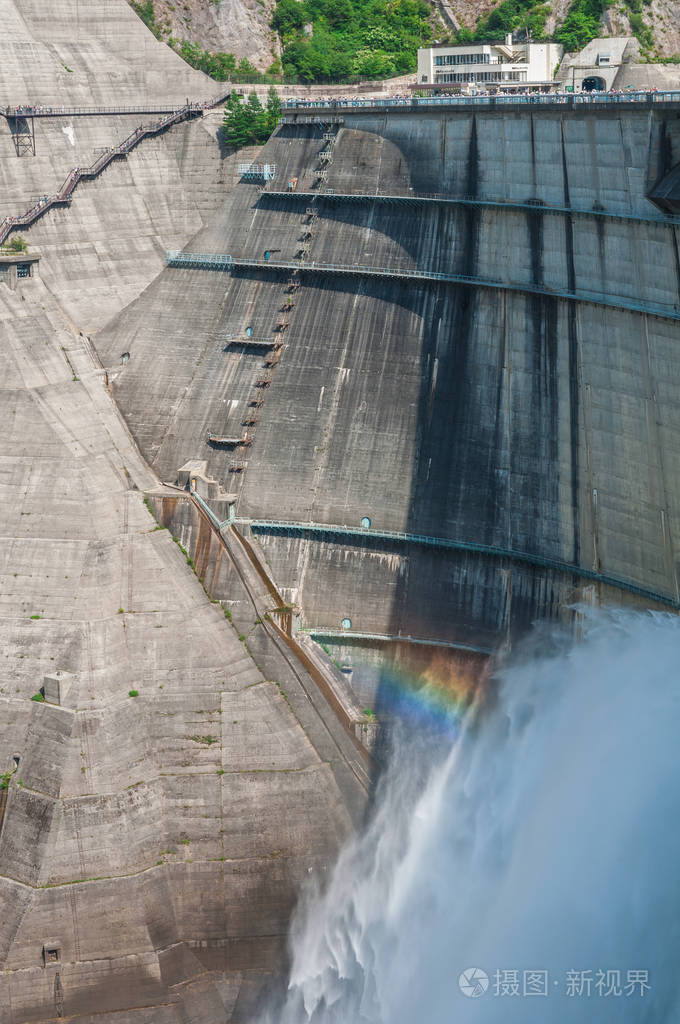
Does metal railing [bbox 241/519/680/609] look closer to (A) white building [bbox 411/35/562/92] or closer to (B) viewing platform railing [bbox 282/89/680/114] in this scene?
(B) viewing platform railing [bbox 282/89/680/114]

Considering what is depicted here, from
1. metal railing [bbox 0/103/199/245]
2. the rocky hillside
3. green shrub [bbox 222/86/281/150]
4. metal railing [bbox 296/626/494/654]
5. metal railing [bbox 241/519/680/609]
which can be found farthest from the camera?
the rocky hillside

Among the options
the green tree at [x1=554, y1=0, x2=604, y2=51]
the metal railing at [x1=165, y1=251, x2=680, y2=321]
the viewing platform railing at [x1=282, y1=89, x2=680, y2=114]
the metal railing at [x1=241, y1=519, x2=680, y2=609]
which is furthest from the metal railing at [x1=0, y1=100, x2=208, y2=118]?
the metal railing at [x1=241, y1=519, x2=680, y2=609]

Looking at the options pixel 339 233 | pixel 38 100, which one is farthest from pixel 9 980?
pixel 38 100

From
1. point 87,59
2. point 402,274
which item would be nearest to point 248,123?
point 87,59

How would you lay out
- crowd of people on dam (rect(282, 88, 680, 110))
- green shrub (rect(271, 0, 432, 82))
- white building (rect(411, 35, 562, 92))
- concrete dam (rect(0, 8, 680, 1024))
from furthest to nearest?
green shrub (rect(271, 0, 432, 82))
white building (rect(411, 35, 562, 92))
crowd of people on dam (rect(282, 88, 680, 110))
concrete dam (rect(0, 8, 680, 1024))

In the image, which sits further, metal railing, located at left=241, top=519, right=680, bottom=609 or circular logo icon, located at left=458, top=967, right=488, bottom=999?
metal railing, located at left=241, top=519, right=680, bottom=609

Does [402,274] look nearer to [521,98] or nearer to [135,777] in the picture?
[521,98]

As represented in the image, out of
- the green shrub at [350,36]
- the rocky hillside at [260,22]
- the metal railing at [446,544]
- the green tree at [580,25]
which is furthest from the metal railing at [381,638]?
the green tree at [580,25]

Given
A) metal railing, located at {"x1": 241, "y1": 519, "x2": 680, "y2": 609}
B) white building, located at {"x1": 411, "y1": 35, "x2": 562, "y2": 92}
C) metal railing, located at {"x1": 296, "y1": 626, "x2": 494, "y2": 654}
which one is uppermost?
white building, located at {"x1": 411, "y1": 35, "x2": 562, "y2": 92}
